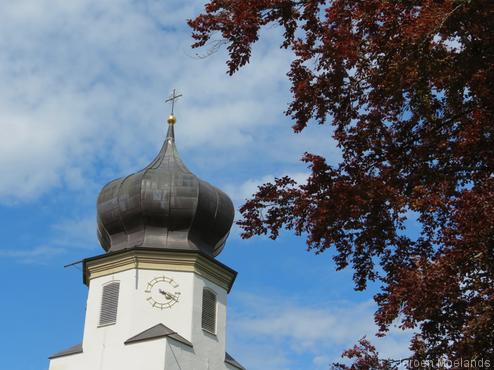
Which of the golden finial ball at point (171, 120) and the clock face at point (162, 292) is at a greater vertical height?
the golden finial ball at point (171, 120)

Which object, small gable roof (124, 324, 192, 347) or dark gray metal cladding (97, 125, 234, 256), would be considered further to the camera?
dark gray metal cladding (97, 125, 234, 256)

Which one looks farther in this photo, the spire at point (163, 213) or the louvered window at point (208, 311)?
the spire at point (163, 213)

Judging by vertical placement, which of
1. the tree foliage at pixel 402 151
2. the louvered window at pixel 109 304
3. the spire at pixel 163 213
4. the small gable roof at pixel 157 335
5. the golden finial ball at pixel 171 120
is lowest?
the tree foliage at pixel 402 151

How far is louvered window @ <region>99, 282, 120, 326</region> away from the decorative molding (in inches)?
17.4

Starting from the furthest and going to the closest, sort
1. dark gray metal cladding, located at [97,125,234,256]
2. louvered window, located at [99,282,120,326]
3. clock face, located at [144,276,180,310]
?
dark gray metal cladding, located at [97,125,234,256] → louvered window, located at [99,282,120,326] → clock face, located at [144,276,180,310]

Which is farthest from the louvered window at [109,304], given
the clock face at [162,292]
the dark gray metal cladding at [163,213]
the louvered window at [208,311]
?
the louvered window at [208,311]

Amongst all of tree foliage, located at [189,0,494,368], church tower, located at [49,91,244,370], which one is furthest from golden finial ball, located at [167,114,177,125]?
tree foliage, located at [189,0,494,368]

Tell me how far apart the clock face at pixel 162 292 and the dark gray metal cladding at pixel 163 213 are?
3.47ft

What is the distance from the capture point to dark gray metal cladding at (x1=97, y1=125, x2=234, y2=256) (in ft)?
80.6

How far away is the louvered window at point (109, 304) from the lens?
23.4 meters

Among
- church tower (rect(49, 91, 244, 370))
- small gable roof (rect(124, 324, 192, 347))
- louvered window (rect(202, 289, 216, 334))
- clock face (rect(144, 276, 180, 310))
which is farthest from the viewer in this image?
louvered window (rect(202, 289, 216, 334))

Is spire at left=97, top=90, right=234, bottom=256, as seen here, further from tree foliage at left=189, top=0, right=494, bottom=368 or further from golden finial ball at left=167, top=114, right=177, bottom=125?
tree foliage at left=189, top=0, right=494, bottom=368

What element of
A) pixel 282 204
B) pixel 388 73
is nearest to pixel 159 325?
pixel 282 204

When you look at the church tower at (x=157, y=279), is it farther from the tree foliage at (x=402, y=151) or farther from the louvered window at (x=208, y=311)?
the tree foliage at (x=402, y=151)
